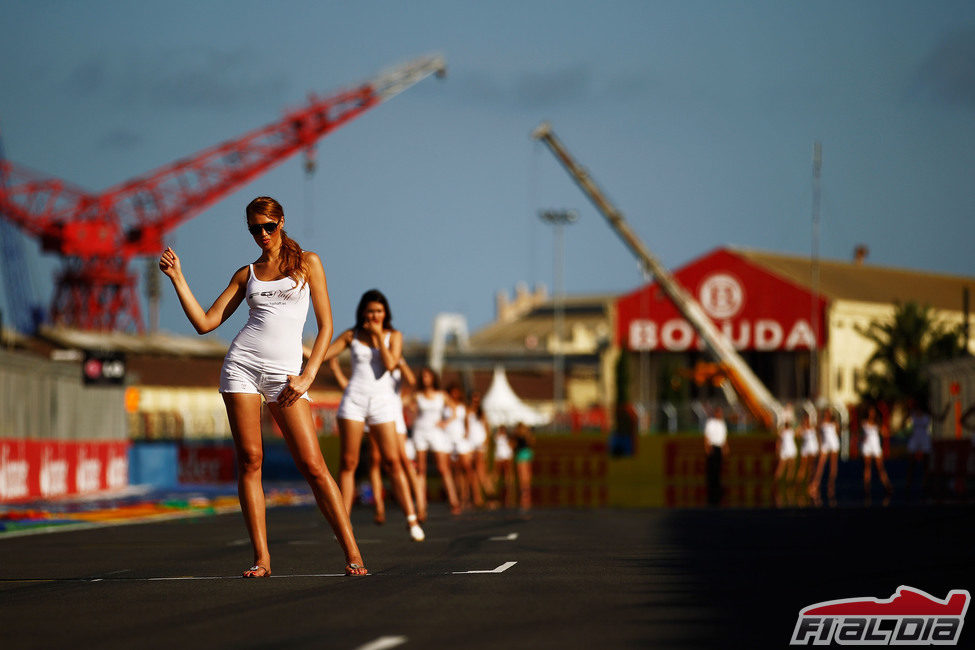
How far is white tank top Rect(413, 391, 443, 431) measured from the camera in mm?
22203

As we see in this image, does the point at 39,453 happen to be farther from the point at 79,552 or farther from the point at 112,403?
the point at 79,552

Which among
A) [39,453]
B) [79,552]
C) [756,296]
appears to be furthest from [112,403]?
[756,296]

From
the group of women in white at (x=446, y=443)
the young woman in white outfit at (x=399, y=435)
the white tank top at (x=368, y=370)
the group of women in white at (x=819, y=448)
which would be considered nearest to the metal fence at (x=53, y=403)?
the group of women in white at (x=446, y=443)

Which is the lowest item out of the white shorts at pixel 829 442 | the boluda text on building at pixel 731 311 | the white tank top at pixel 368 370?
the white shorts at pixel 829 442

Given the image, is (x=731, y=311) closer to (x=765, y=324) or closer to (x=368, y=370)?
(x=765, y=324)

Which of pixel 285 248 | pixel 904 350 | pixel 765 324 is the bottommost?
pixel 285 248

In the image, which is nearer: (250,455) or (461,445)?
(250,455)

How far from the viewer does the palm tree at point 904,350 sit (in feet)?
263

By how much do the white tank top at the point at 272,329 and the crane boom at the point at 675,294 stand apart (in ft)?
222

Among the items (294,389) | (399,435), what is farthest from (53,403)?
(294,389)

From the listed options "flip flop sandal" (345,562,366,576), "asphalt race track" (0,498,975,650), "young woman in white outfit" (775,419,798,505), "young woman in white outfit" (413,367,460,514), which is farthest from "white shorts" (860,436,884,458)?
"flip flop sandal" (345,562,366,576)

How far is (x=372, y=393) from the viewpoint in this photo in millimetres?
15062

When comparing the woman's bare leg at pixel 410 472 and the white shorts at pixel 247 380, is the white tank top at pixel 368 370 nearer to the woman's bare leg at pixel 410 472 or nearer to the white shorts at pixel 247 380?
the woman's bare leg at pixel 410 472

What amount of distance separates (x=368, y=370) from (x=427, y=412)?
713 cm
